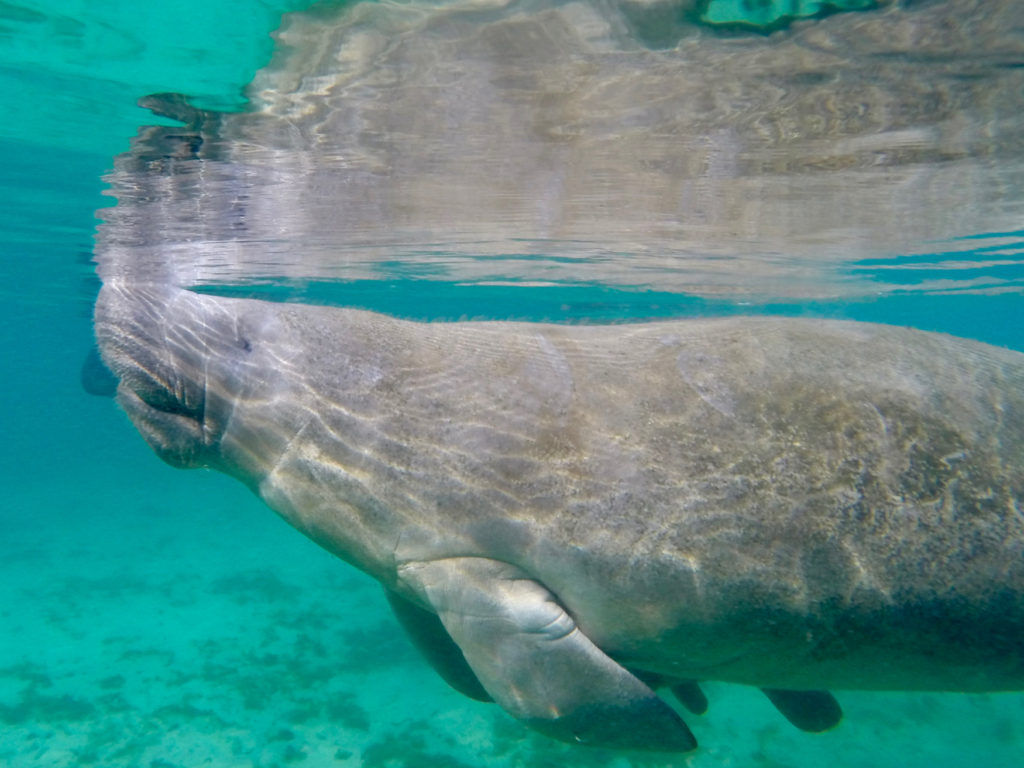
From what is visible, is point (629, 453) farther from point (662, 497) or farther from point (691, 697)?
point (691, 697)

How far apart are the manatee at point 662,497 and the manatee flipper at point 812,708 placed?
1.77ft

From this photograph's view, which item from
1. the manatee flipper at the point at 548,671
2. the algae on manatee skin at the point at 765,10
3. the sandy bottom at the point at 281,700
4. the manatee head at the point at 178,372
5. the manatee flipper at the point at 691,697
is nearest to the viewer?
the manatee flipper at the point at 548,671

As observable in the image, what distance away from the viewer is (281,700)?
1123cm

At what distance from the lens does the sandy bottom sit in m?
9.19

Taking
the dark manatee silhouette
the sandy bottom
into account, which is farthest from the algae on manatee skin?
the sandy bottom

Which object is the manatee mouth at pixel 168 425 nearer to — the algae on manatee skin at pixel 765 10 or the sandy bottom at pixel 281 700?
the sandy bottom at pixel 281 700

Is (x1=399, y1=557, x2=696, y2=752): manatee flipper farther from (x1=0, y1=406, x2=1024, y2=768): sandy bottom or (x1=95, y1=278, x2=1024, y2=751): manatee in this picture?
(x1=0, y1=406, x2=1024, y2=768): sandy bottom

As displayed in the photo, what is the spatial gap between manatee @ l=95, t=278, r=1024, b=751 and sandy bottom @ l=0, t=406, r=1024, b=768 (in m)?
3.65

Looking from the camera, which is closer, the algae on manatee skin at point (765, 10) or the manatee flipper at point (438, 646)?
the manatee flipper at point (438, 646)

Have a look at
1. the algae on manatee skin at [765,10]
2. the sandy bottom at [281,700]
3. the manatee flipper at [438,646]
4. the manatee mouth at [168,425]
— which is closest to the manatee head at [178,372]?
the manatee mouth at [168,425]

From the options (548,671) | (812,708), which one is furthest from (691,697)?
(548,671)

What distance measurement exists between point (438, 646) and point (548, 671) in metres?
1.09

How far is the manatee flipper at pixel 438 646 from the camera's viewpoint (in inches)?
136

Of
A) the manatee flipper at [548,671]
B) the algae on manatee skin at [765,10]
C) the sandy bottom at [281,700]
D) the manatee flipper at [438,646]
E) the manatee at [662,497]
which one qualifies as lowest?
the sandy bottom at [281,700]
